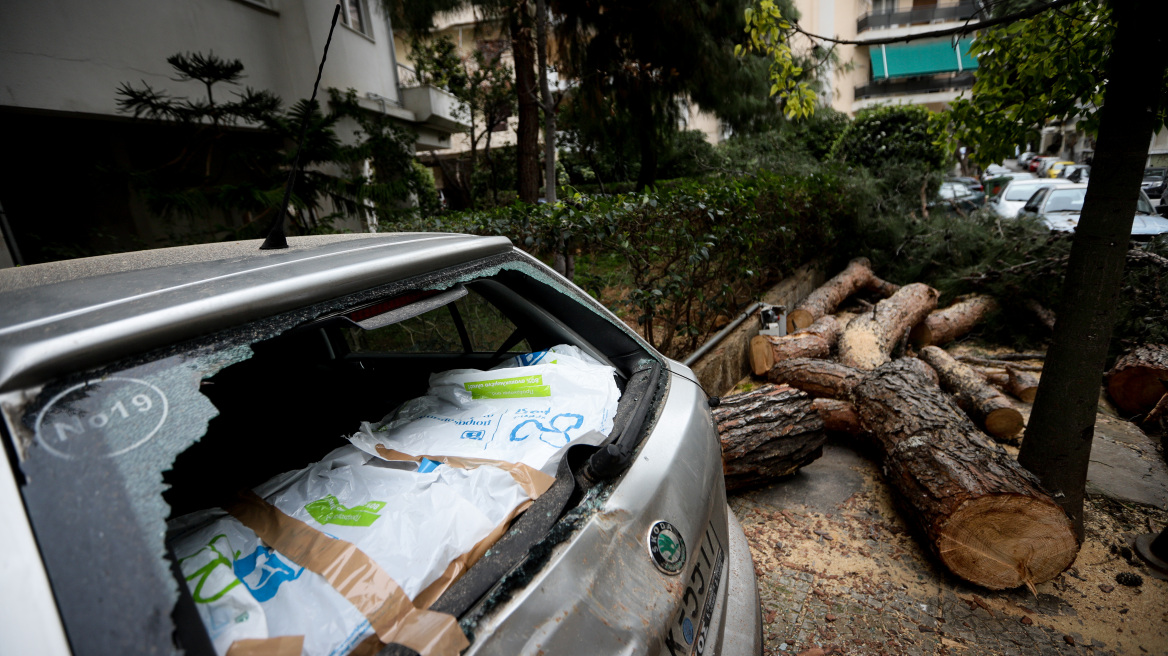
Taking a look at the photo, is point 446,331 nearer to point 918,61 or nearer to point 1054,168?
point 1054,168

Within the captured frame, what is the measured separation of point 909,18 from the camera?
28.8 m

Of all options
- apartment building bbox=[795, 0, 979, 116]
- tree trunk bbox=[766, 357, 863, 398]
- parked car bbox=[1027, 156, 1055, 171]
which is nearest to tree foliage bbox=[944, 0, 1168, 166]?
tree trunk bbox=[766, 357, 863, 398]

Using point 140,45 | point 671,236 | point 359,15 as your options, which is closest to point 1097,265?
point 671,236

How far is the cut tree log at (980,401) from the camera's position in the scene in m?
3.78

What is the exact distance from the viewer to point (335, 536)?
3.55 ft

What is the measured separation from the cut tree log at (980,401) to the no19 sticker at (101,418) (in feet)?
15.8

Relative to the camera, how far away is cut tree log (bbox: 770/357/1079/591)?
7.63 ft

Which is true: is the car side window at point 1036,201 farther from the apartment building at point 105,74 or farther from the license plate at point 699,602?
the apartment building at point 105,74

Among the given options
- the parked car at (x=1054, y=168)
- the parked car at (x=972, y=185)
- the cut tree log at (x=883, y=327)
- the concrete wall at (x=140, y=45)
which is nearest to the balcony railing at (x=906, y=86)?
the parked car at (x=1054, y=168)

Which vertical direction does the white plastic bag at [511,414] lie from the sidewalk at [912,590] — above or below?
above

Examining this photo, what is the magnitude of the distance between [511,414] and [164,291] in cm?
86

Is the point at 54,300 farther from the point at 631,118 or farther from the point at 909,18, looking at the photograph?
the point at 909,18

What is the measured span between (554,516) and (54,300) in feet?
3.28

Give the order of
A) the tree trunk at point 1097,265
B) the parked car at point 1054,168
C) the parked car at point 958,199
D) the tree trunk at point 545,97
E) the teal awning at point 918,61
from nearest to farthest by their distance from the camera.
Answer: the tree trunk at point 1097,265
the tree trunk at point 545,97
the parked car at point 958,199
the parked car at point 1054,168
the teal awning at point 918,61
